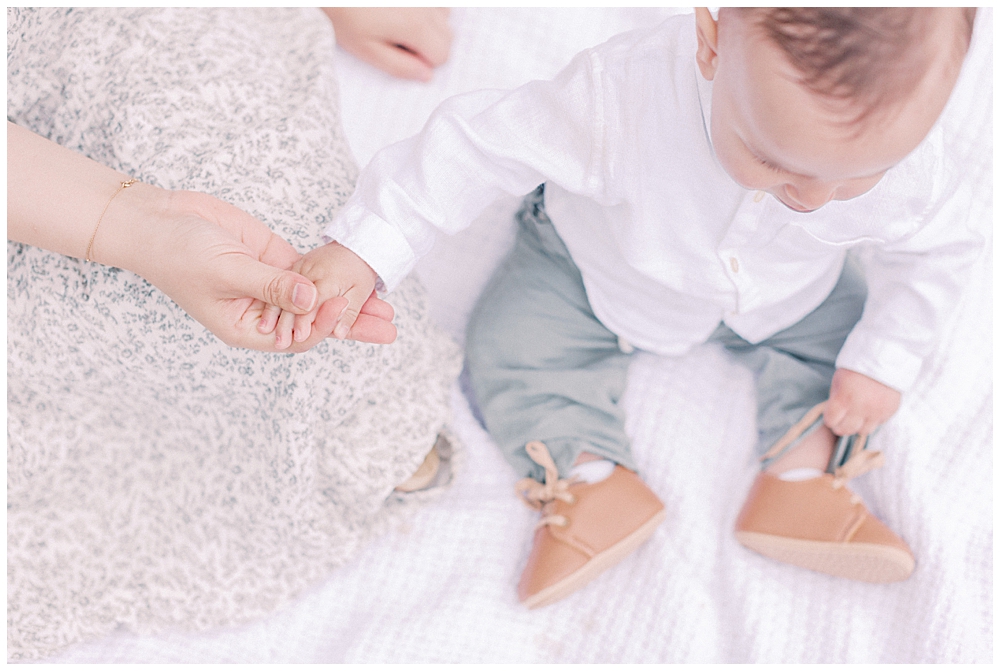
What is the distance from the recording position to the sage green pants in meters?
0.94

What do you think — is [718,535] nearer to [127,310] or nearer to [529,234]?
[529,234]

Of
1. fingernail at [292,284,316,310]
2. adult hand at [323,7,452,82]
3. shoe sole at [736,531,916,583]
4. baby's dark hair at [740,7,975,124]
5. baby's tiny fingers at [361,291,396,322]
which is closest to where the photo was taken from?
baby's dark hair at [740,7,975,124]

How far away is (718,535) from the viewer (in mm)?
965

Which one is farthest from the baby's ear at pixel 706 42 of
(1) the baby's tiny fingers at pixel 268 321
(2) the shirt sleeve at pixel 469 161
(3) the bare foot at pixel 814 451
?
(3) the bare foot at pixel 814 451

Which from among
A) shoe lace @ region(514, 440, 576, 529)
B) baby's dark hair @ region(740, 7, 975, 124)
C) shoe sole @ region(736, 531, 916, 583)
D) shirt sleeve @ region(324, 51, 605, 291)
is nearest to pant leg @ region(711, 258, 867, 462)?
shoe sole @ region(736, 531, 916, 583)

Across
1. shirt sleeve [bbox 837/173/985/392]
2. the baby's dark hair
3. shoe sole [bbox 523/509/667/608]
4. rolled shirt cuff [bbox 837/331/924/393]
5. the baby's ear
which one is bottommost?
shoe sole [bbox 523/509/667/608]

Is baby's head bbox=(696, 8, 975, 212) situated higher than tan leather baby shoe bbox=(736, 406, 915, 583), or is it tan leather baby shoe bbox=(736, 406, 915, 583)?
baby's head bbox=(696, 8, 975, 212)

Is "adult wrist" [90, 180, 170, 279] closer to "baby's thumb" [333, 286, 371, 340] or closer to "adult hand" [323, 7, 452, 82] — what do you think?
"baby's thumb" [333, 286, 371, 340]

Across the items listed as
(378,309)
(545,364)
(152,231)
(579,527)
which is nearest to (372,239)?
(378,309)

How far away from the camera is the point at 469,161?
0.72 metres

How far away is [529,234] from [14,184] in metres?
0.59

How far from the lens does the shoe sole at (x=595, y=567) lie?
0.88m

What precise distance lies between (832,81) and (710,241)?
0.87 ft

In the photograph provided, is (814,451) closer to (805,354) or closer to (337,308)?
(805,354)
